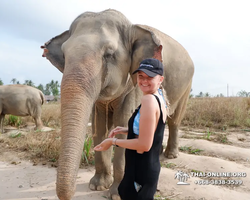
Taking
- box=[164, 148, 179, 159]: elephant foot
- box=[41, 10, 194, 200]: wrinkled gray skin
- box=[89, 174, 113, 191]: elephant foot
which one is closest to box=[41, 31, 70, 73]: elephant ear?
box=[41, 10, 194, 200]: wrinkled gray skin

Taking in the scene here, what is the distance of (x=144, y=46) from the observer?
89.8 inches

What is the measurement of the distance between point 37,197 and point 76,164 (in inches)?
50.3

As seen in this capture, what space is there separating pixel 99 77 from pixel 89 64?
0.52ft

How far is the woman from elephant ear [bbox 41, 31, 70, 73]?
1.46 m

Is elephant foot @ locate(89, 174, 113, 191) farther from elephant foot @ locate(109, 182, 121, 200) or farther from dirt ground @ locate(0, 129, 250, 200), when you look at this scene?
elephant foot @ locate(109, 182, 121, 200)

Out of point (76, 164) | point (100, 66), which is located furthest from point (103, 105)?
point (76, 164)

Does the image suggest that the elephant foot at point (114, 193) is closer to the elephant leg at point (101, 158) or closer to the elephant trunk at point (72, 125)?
the elephant leg at point (101, 158)

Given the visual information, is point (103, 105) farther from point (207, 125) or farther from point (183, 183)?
point (207, 125)

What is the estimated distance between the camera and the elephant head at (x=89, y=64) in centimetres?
157

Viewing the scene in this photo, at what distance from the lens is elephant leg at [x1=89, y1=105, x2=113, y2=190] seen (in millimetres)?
2738

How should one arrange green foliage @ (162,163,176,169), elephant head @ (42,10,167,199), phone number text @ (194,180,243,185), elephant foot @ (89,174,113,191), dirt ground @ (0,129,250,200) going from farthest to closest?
1. green foliage @ (162,163,176,169)
2. phone number text @ (194,180,243,185)
3. elephant foot @ (89,174,113,191)
4. dirt ground @ (0,129,250,200)
5. elephant head @ (42,10,167,199)

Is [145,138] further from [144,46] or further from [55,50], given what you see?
[55,50]

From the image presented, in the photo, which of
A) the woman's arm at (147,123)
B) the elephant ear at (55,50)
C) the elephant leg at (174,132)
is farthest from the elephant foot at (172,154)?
the woman's arm at (147,123)

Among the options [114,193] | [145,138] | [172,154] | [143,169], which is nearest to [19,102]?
[172,154]
